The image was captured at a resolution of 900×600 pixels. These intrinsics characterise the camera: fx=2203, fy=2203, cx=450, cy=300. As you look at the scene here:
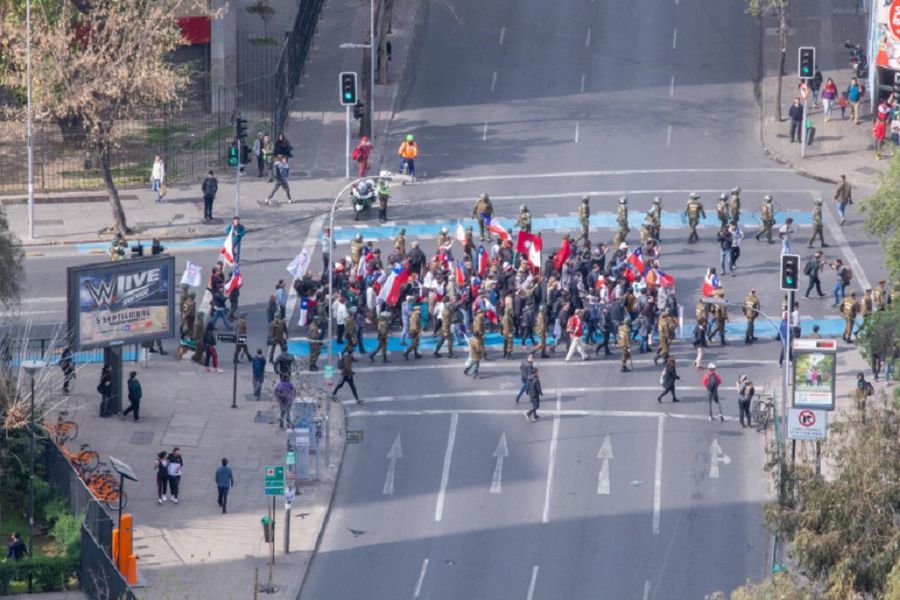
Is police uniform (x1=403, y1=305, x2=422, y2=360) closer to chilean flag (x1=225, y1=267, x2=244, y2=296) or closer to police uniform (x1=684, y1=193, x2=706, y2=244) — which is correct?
chilean flag (x1=225, y1=267, x2=244, y2=296)

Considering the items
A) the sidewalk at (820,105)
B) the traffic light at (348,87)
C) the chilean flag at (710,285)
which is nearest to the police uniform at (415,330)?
the chilean flag at (710,285)

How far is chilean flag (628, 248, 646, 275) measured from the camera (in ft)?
196

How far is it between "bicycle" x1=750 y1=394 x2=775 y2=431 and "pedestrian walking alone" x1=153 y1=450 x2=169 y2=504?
47.6 ft

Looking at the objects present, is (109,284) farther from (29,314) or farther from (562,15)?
(562,15)

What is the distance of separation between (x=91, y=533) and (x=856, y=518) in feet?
54.6

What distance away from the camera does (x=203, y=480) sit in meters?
51.7

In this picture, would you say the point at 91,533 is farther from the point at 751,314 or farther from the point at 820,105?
the point at 820,105

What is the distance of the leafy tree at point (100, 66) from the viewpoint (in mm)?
64500

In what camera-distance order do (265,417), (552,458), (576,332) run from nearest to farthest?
(552,458)
(265,417)
(576,332)

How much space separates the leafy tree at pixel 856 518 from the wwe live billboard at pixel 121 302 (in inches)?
801

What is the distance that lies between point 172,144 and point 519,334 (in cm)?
1960

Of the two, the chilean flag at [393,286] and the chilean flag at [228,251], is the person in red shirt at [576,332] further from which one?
the chilean flag at [228,251]

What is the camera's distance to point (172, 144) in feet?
242

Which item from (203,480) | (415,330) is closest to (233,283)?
(415,330)
